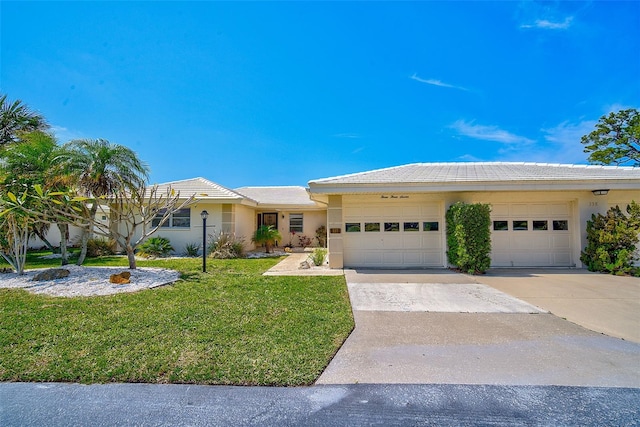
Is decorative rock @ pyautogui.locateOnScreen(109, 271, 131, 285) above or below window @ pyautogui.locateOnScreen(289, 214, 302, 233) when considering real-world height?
below

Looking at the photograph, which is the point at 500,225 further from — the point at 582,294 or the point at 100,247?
the point at 100,247

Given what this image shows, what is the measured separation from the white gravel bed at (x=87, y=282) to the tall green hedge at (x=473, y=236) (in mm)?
8994

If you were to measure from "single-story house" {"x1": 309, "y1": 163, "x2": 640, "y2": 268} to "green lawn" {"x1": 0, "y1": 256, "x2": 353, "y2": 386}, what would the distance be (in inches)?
173

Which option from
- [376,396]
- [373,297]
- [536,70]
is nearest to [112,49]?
[373,297]

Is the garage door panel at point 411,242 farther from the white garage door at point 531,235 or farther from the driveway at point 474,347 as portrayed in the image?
the driveway at point 474,347

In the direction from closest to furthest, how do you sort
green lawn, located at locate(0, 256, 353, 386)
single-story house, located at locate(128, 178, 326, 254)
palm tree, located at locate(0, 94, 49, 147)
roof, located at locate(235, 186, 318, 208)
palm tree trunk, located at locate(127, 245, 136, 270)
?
green lawn, located at locate(0, 256, 353, 386) < palm tree trunk, located at locate(127, 245, 136, 270) < palm tree, located at locate(0, 94, 49, 147) < single-story house, located at locate(128, 178, 326, 254) < roof, located at locate(235, 186, 318, 208)

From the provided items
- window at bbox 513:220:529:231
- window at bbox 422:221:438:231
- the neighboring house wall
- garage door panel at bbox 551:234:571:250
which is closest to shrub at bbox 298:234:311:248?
the neighboring house wall

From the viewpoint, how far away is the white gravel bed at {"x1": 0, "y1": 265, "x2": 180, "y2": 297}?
21.8 ft

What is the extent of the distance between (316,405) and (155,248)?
13.6 metres

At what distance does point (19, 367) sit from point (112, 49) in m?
8.85

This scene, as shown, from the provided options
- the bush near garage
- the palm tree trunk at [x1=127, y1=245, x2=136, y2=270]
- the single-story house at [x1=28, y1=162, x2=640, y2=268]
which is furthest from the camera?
the single-story house at [x1=28, y1=162, x2=640, y2=268]

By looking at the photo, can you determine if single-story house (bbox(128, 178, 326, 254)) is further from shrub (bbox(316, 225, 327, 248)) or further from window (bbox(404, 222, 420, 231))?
window (bbox(404, 222, 420, 231))

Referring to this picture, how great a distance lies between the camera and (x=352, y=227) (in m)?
11.0

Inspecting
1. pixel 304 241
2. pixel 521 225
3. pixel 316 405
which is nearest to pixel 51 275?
pixel 316 405
